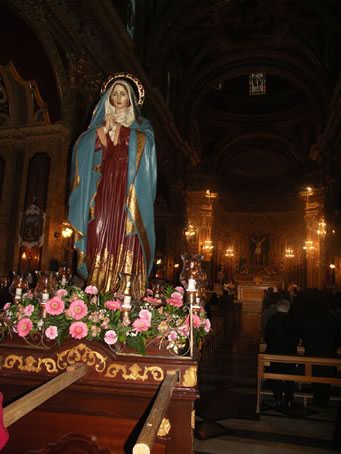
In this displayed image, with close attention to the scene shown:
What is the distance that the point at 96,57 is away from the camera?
431 inches

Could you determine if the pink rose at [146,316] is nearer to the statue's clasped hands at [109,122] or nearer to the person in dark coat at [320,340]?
the statue's clasped hands at [109,122]

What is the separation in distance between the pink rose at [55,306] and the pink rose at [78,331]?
18 cm

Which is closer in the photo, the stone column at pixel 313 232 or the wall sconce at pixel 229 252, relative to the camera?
the stone column at pixel 313 232

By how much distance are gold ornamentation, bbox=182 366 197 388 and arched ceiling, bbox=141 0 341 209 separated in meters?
15.2

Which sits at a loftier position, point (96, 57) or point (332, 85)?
point (332, 85)

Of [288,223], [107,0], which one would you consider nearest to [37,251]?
[107,0]

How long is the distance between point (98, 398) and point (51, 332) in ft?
1.86

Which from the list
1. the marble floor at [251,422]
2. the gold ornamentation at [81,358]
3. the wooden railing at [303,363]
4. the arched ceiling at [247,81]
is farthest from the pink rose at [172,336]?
the arched ceiling at [247,81]

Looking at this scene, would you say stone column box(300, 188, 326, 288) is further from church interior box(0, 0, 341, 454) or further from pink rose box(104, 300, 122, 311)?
pink rose box(104, 300, 122, 311)

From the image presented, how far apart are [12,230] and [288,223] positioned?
26.1 metres

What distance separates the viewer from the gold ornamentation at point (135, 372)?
257 cm

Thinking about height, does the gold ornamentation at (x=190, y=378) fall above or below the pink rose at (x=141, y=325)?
below

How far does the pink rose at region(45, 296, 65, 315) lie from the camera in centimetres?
277

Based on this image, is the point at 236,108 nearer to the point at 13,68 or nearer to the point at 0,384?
the point at 13,68
